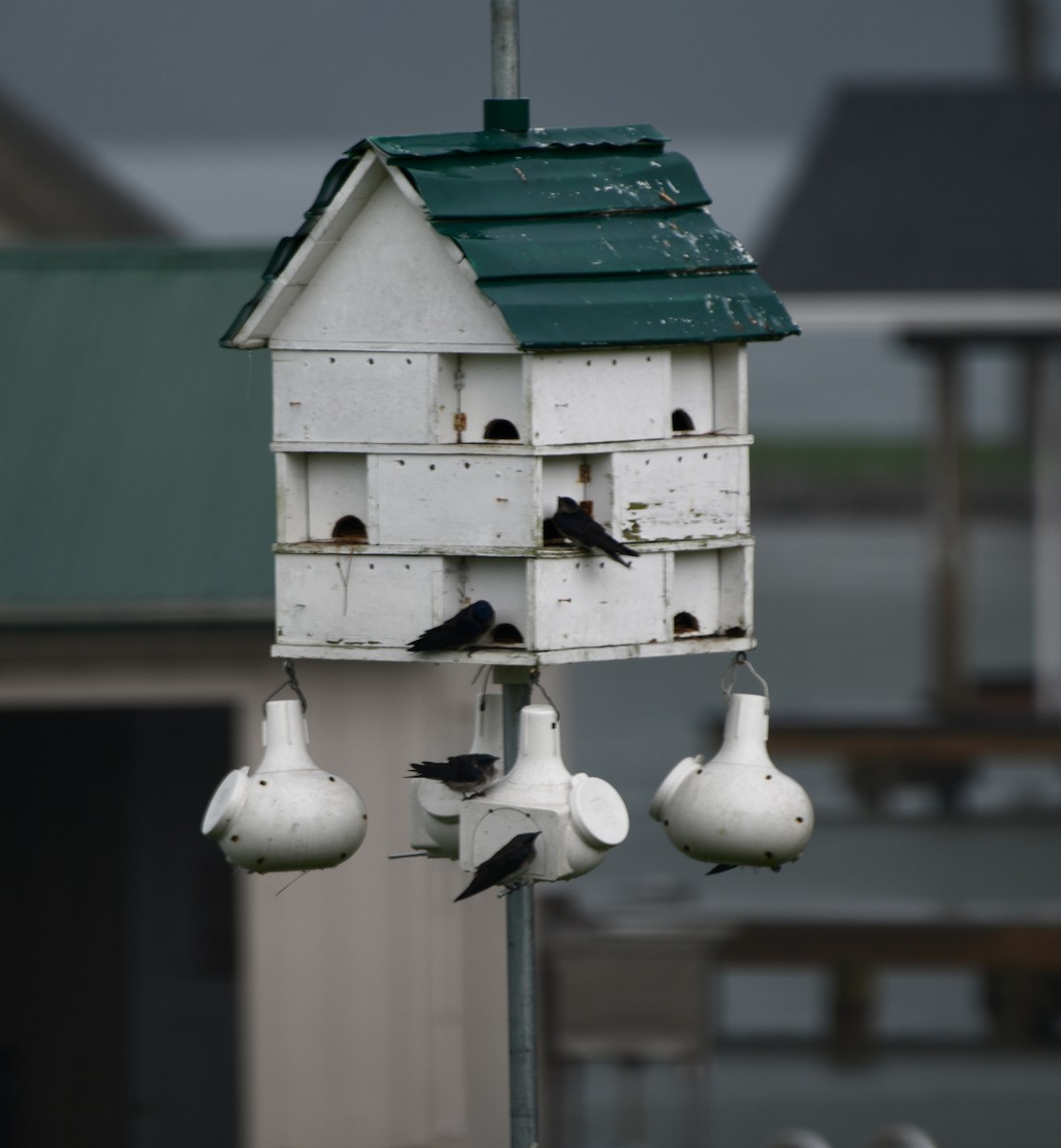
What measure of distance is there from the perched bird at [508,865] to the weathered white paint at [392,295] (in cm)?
82

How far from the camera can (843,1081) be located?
12.6 m

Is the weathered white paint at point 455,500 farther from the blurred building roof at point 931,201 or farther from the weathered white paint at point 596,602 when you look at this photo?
the blurred building roof at point 931,201

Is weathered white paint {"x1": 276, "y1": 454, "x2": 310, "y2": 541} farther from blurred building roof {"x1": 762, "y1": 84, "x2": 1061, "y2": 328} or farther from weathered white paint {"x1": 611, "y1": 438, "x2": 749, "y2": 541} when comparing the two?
blurred building roof {"x1": 762, "y1": 84, "x2": 1061, "y2": 328}

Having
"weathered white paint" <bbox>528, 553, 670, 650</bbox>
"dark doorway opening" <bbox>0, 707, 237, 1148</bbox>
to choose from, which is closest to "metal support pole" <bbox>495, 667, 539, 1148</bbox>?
"weathered white paint" <bbox>528, 553, 670, 650</bbox>

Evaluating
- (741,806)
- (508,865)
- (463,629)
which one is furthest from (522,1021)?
(463,629)

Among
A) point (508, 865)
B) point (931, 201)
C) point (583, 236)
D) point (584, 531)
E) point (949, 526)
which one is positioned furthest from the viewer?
point (931, 201)

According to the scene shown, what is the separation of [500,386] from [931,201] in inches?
400

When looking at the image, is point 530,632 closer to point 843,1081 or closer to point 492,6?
point 492,6

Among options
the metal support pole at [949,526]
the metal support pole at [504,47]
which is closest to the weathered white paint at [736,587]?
the metal support pole at [504,47]

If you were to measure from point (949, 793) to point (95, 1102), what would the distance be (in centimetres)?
707

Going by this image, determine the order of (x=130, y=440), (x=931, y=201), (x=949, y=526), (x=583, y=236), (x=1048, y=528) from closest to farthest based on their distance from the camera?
(x=583, y=236) → (x=130, y=440) → (x=949, y=526) → (x=931, y=201) → (x=1048, y=528)

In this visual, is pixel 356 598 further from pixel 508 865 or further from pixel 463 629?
pixel 508 865

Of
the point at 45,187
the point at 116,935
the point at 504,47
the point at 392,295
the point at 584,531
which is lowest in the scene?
the point at 116,935

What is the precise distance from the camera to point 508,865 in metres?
3.63
